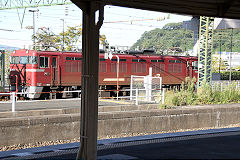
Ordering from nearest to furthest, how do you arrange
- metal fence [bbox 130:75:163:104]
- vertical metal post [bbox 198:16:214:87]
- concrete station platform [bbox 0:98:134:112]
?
concrete station platform [bbox 0:98:134:112], metal fence [bbox 130:75:163:104], vertical metal post [bbox 198:16:214:87]

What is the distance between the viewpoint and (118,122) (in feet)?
44.7

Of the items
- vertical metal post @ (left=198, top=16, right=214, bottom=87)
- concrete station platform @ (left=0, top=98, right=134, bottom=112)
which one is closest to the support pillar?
concrete station platform @ (left=0, top=98, right=134, bottom=112)

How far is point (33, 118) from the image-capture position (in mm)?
11906

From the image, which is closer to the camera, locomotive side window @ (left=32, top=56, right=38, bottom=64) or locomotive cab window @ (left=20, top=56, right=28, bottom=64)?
locomotive side window @ (left=32, top=56, right=38, bottom=64)

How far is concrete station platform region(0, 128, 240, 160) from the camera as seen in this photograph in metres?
7.18

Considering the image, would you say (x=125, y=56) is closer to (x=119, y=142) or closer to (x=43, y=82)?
(x=43, y=82)

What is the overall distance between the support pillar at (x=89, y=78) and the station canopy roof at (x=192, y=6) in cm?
71

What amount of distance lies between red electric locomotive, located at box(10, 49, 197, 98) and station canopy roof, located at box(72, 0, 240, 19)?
619 inches

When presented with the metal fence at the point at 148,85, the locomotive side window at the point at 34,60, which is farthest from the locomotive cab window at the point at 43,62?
the metal fence at the point at 148,85

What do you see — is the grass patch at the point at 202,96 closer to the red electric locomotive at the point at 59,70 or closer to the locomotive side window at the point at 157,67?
the red electric locomotive at the point at 59,70

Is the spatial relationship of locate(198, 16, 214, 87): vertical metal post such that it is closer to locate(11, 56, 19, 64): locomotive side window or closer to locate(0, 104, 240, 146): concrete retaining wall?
locate(0, 104, 240, 146): concrete retaining wall

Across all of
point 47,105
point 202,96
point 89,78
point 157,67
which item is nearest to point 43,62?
point 47,105

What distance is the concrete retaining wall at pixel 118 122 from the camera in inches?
456

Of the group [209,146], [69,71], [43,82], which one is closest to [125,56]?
[69,71]
